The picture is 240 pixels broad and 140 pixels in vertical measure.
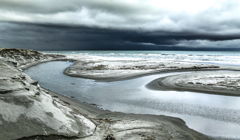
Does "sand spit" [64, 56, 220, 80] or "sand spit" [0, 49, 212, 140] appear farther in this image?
"sand spit" [64, 56, 220, 80]

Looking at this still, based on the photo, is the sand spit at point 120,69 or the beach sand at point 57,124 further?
the sand spit at point 120,69

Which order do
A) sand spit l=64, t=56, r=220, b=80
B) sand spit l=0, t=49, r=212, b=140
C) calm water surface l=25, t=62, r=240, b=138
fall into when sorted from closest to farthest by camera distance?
sand spit l=0, t=49, r=212, b=140, calm water surface l=25, t=62, r=240, b=138, sand spit l=64, t=56, r=220, b=80

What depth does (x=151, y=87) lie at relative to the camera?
20750 mm

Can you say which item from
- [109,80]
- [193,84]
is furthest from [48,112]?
[193,84]

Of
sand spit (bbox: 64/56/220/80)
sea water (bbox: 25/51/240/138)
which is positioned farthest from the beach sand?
sand spit (bbox: 64/56/220/80)

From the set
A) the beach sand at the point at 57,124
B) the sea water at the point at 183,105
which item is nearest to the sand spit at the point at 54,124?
the beach sand at the point at 57,124

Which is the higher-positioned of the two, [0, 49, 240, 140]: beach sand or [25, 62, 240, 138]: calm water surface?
[0, 49, 240, 140]: beach sand

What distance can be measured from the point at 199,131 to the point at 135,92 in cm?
971

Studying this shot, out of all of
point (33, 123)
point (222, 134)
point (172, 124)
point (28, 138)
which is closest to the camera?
point (28, 138)

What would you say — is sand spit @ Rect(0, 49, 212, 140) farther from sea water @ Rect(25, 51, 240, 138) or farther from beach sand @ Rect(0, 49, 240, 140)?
sea water @ Rect(25, 51, 240, 138)

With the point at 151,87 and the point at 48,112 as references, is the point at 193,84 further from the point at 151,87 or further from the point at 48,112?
the point at 48,112

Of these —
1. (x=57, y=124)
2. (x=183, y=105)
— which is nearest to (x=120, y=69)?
(x=183, y=105)

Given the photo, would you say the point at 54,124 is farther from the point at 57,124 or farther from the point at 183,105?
the point at 183,105

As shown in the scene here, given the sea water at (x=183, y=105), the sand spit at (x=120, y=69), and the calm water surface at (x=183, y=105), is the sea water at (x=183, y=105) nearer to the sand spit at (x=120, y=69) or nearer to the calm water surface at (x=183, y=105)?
the calm water surface at (x=183, y=105)
